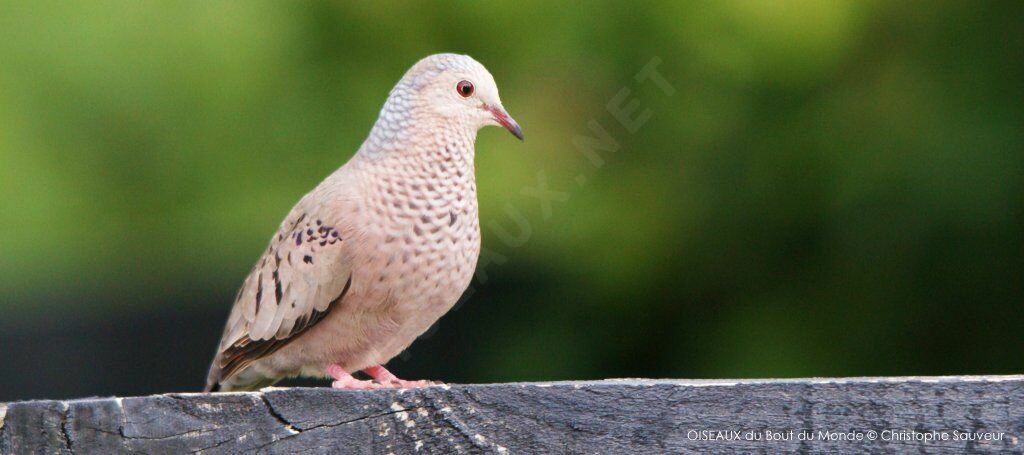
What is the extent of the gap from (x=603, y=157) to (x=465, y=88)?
2.33m

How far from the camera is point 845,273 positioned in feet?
17.9

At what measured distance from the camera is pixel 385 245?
309 cm

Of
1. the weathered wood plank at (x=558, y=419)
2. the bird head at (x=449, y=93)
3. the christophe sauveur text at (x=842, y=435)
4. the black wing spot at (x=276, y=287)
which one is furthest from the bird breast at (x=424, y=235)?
the christophe sauveur text at (x=842, y=435)

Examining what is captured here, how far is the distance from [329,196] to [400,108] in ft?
0.95

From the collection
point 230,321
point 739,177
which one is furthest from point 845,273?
point 230,321

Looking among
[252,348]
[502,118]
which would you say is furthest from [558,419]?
[252,348]

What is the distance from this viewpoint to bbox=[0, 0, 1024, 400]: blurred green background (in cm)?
530

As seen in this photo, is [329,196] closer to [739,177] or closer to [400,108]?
Result: [400,108]

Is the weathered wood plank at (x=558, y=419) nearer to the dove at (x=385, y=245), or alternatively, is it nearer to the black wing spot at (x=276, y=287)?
the dove at (x=385, y=245)

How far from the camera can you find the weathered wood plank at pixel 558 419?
1.89m

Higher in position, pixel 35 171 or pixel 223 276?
pixel 35 171

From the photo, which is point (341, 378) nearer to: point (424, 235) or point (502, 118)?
point (424, 235)

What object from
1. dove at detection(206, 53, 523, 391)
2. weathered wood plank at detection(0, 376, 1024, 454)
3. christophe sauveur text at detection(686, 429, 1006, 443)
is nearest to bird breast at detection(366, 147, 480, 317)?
dove at detection(206, 53, 523, 391)

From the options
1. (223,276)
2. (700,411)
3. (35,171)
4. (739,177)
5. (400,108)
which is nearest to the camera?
(700,411)
